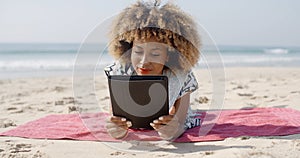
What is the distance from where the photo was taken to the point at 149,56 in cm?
304

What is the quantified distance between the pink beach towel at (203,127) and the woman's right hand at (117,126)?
0.31ft

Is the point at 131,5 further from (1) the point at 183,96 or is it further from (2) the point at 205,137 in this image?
(2) the point at 205,137

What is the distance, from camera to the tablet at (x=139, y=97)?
2812 millimetres

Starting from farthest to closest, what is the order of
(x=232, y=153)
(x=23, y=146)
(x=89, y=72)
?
(x=89, y=72) → (x=23, y=146) → (x=232, y=153)

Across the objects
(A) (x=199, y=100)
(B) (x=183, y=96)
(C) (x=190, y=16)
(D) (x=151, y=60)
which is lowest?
(A) (x=199, y=100)

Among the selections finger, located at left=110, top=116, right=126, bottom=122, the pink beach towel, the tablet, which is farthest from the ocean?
finger, located at left=110, top=116, right=126, bottom=122

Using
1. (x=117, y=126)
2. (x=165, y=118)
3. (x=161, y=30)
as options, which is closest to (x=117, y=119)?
(x=117, y=126)

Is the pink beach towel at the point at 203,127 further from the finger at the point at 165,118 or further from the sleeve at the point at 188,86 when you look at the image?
the sleeve at the point at 188,86

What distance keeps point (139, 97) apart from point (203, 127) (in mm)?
841

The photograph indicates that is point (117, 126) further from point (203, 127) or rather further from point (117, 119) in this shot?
point (203, 127)

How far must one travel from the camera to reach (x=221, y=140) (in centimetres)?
292

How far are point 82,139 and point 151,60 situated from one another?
33.3 inches

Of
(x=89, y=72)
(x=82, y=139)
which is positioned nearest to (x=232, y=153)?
(x=82, y=139)

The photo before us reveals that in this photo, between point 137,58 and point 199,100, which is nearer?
point 137,58
